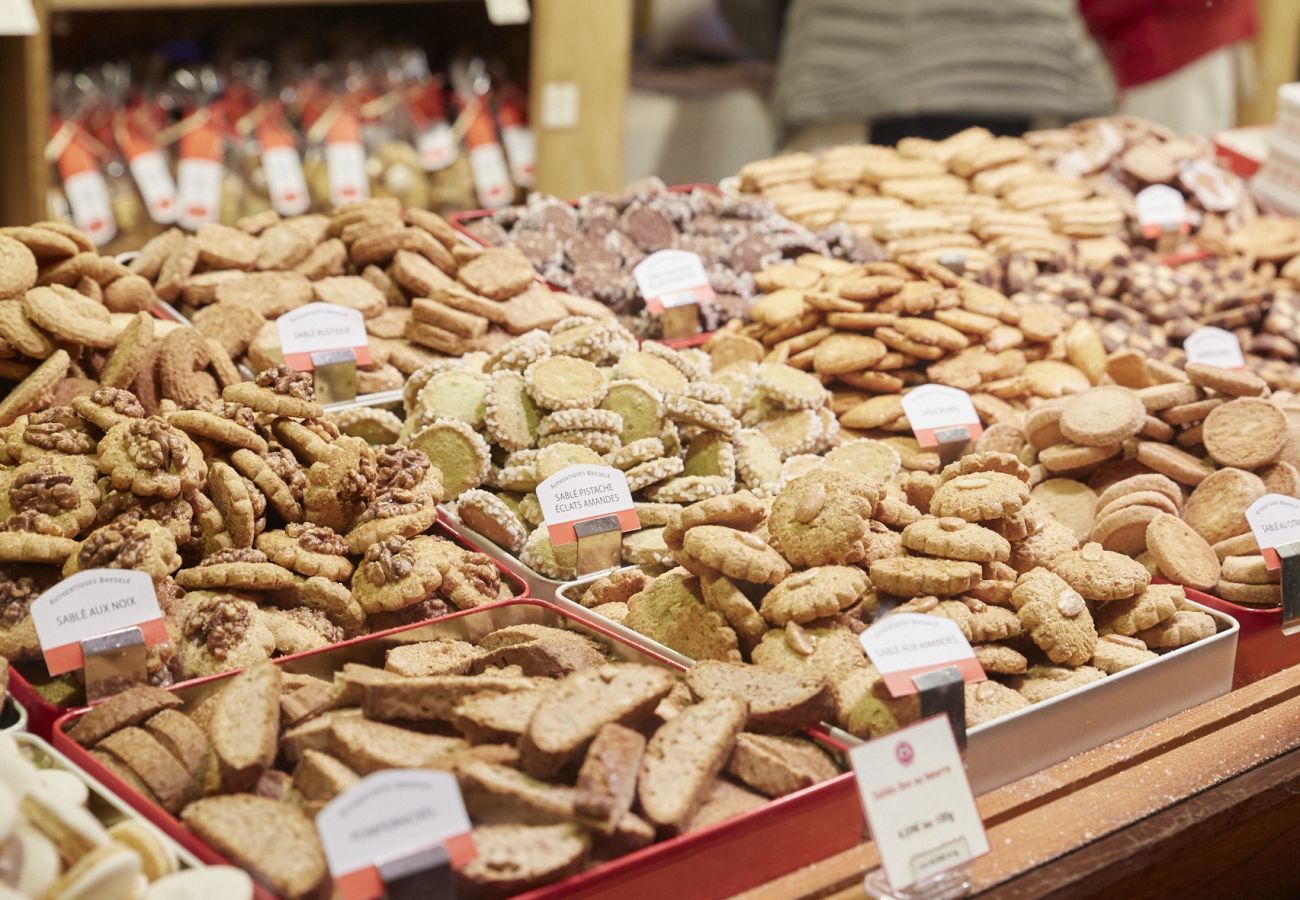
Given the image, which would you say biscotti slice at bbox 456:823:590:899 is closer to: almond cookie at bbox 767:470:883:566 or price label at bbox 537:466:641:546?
almond cookie at bbox 767:470:883:566

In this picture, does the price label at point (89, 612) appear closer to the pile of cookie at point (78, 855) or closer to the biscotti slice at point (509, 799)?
the pile of cookie at point (78, 855)

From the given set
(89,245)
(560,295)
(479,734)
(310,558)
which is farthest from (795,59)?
(479,734)

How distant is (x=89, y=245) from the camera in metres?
2.28

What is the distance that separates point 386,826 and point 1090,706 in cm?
86

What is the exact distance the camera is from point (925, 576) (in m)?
1.66

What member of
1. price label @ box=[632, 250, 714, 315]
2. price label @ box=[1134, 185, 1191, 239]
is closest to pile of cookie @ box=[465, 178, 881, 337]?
price label @ box=[632, 250, 714, 315]

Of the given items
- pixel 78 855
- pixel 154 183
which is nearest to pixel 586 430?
pixel 78 855

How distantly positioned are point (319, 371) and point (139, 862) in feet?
4.16

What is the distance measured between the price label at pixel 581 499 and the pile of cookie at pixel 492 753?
0.41 meters

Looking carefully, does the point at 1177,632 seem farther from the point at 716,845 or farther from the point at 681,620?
the point at 716,845

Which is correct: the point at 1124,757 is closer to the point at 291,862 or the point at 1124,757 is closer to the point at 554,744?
the point at 554,744

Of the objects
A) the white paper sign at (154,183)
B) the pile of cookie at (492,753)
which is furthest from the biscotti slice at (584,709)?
the white paper sign at (154,183)

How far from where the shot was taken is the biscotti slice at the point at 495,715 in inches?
52.1

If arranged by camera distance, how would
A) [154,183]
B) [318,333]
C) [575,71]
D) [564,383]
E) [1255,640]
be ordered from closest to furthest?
[1255,640]
[564,383]
[318,333]
[154,183]
[575,71]
